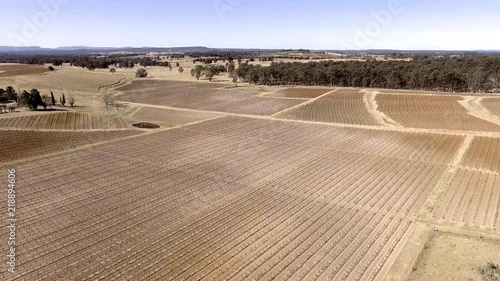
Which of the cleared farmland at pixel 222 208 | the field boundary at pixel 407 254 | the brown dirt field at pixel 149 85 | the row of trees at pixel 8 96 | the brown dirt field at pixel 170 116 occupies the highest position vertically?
the row of trees at pixel 8 96


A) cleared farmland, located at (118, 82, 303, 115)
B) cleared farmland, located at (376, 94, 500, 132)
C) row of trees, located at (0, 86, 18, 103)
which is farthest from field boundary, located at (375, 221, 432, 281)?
row of trees, located at (0, 86, 18, 103)

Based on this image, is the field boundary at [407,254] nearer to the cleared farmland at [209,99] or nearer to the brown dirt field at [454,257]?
the brown dirt field at [454,257]

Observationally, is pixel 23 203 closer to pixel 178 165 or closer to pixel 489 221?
pixel 178 165

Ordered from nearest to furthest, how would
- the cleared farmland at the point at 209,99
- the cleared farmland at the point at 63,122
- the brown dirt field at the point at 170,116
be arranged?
the cleared farmland at the point at 63,122 < the brown dirt field at the point at 170,116 < the cleared farmland at the point at 209,99

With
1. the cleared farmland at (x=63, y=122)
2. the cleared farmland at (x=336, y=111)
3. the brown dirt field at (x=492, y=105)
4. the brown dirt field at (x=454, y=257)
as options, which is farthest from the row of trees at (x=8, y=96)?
the brown dirt field at (x=492, y=105)

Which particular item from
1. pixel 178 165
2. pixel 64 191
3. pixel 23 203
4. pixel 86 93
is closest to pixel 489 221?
pixel 178 165
